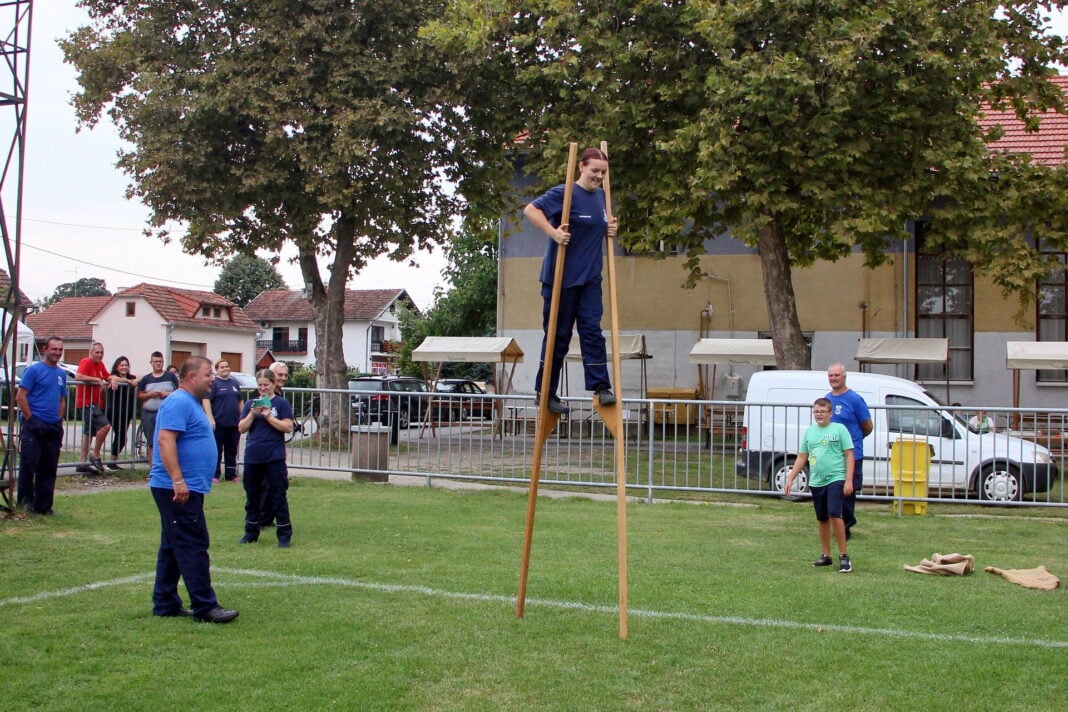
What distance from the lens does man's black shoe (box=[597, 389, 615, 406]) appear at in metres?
6.79

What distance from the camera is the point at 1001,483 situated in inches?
565

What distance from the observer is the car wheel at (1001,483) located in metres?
14.3

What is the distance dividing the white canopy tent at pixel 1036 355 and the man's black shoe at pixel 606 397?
2092cm

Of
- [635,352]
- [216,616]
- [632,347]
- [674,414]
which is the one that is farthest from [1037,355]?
[216,616]

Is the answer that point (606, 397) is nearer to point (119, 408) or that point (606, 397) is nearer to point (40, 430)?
point (40, 430)

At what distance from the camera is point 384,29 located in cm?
2409

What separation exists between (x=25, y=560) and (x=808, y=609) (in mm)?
7028

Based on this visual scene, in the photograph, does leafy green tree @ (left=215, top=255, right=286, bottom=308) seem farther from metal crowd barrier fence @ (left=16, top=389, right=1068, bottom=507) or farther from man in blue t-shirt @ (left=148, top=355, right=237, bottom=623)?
man in blue t-shirt @ (left=148, top=355, right=237, bottom=623)

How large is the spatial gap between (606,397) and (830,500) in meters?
4.06

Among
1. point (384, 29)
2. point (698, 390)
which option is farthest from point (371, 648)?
point (698, 390)

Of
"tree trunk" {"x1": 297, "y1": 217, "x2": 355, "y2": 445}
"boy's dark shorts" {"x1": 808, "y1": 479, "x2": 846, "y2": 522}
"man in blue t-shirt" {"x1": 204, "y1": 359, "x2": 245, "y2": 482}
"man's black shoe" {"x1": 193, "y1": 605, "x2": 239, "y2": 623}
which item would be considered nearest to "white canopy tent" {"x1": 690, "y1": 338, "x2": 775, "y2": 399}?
"tree trunk" {"x1": 297, "y1": 217, "x2": 355, "y2": 445}

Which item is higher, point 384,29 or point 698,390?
point 384,29

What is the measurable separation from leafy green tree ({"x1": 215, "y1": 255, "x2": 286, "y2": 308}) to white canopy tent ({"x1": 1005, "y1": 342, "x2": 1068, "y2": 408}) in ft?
266

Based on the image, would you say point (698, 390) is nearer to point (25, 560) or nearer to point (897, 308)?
point (897, 308)
